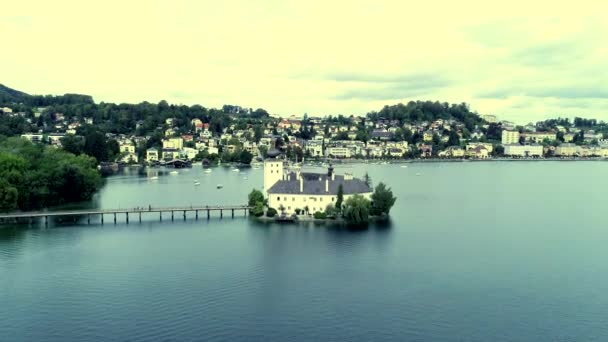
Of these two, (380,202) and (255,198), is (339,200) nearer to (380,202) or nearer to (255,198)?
(380,202)

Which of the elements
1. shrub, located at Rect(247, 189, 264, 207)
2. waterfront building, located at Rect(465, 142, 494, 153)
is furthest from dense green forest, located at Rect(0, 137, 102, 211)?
waterfront building, located at Rect(465, 142, 494, 153)

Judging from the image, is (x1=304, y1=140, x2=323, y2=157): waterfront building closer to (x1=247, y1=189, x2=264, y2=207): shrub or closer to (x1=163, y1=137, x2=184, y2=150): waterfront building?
(x1=163, y1=137, x2=184, y2=150): waterfront building

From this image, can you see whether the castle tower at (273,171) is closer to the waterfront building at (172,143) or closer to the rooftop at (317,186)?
the rooftop at (317,186)

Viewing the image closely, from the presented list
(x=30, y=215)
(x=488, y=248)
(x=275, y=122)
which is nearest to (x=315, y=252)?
(x=488, y=248)

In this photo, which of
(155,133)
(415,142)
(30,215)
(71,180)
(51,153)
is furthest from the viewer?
(415,142)

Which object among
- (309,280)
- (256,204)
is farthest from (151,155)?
(309,280)

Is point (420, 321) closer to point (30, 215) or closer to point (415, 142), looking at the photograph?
point (30, 215)
